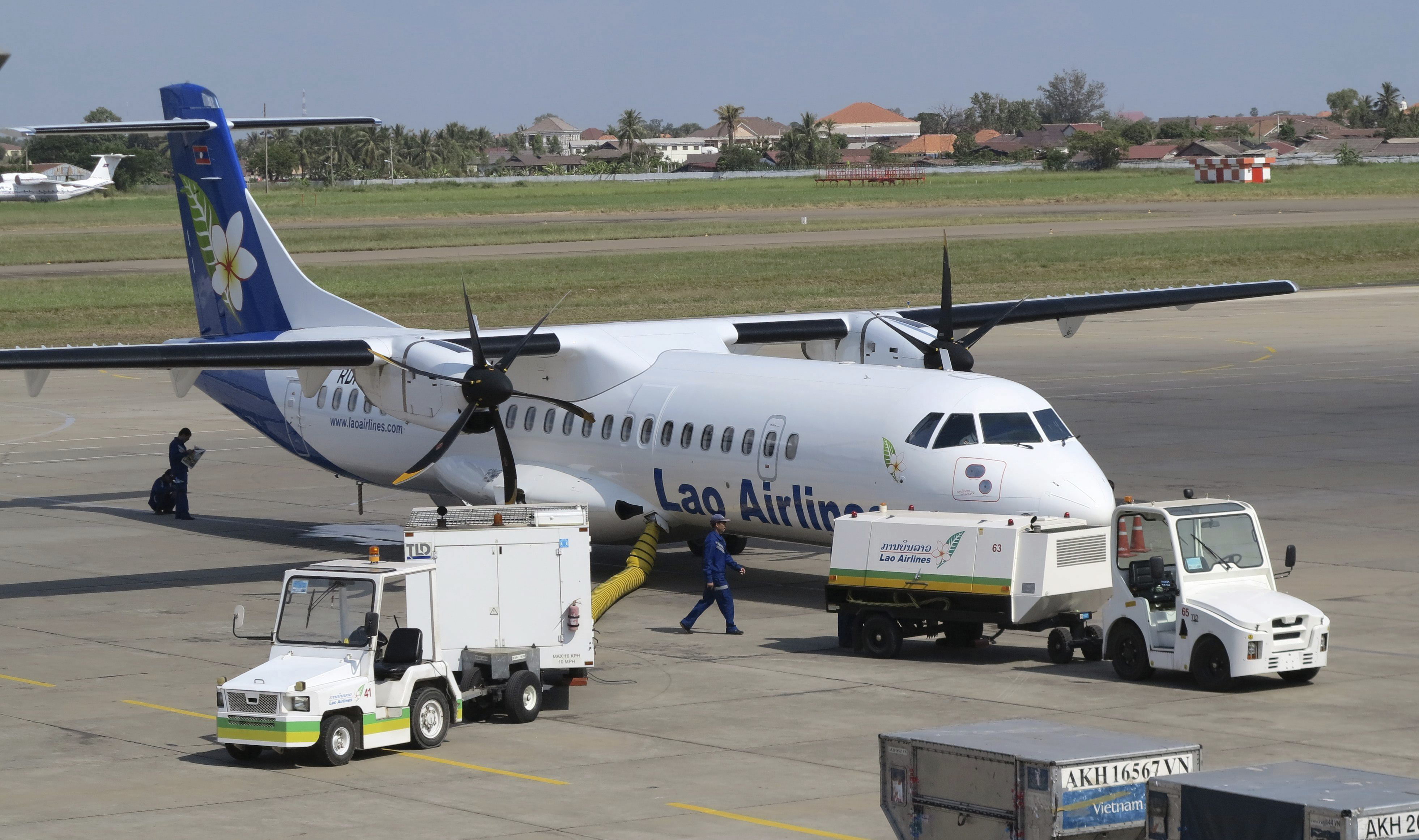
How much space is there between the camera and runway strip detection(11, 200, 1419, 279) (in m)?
85.9

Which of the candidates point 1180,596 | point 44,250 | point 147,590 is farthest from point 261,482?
point 44,250

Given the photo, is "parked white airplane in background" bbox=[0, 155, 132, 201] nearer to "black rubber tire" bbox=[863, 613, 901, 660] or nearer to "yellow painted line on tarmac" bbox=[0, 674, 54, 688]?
"yellow painted line on tarmac" bbox=[0, 674, 54, 688]

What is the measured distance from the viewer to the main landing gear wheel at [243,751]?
1445cm

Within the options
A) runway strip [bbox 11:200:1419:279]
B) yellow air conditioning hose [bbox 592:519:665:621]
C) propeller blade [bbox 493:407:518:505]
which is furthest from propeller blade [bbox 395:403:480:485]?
runway strip [bbox 11:200:1419:279]

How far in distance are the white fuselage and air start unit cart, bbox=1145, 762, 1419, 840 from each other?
1015cm

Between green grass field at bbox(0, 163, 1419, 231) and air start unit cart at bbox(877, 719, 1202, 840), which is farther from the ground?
green grass field at bbox(0, 163, 1419, 231)

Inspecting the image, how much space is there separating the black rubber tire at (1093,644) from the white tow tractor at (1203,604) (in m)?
0.39

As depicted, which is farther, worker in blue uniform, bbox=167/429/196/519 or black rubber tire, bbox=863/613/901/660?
worker in blue uniform, bbox=167/429/196/519

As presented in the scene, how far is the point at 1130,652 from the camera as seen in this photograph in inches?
674

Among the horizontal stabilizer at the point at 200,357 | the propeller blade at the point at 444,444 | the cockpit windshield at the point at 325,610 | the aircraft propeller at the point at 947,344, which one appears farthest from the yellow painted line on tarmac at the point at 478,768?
the aircraft propeller at the point at 947,344

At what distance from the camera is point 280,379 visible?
92.2 ft

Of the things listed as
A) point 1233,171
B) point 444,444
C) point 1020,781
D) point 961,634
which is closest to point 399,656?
point 1020,781

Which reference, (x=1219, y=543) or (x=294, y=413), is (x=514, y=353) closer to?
(x=294, y=413)

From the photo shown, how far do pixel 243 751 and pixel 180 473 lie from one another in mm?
15300
